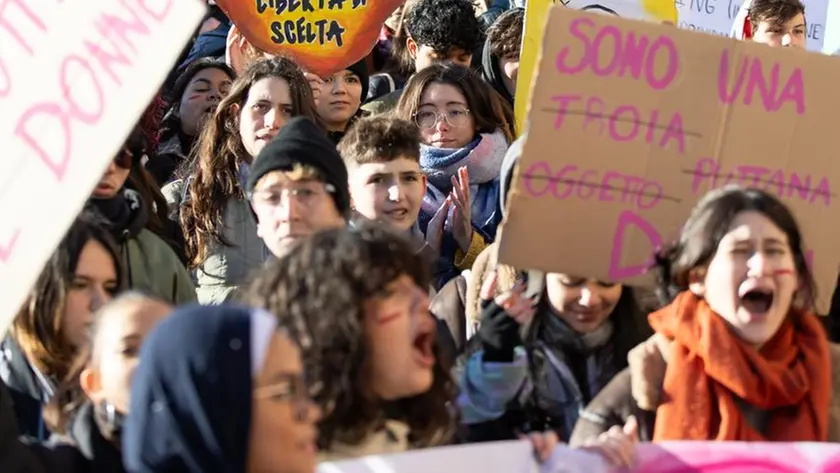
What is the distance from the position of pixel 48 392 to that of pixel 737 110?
5.35 ft

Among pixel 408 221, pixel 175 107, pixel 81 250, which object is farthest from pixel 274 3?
pixel 81 250

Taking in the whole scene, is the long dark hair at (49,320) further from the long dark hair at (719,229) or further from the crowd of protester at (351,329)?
the long dark hair at (719,229)

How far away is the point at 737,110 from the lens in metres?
3.49

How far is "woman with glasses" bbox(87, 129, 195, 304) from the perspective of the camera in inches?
148

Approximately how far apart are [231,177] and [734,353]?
2.06 m

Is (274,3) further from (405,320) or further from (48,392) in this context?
(405,320)

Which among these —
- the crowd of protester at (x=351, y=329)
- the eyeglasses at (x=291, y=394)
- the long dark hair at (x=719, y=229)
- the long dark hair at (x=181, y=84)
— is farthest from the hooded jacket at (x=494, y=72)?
the eyeglasses at (x=291, y=394)

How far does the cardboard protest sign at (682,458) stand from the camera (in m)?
2.56

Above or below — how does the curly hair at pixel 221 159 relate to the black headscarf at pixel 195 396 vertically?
above

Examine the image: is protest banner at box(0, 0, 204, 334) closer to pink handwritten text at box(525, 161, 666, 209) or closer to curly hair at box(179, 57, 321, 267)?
pink handwritten text at box(525, 161, 666, 209)

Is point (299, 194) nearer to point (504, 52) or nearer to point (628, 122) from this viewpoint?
point (628, 122)

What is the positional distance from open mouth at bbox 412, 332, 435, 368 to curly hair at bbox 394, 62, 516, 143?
2.65m

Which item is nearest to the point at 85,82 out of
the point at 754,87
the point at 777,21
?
the point at 754,87

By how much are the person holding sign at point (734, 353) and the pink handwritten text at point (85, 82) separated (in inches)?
44.5
